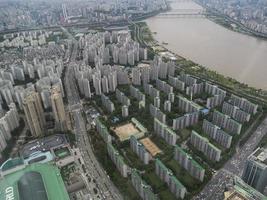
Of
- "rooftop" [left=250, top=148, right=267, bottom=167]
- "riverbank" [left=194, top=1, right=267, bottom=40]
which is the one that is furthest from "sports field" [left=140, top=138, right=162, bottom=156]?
"riverbank" [left=194, top=1, right=267, bottom=40]

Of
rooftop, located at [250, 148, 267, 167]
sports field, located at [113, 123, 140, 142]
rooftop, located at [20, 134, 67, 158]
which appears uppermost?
rooftop, located at [250, 148, 267, 167]

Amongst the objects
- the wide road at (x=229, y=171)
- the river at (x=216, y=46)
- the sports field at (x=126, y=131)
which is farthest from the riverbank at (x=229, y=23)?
the sports field at (x=126, y=131)

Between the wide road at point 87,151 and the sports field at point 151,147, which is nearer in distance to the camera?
the wide road at point 87,151

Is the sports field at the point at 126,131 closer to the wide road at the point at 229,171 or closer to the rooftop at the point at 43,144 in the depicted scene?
the rooftop at the point at 43,144

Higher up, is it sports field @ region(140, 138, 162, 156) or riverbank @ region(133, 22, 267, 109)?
sports field @ region(140, 138, 162, 156)

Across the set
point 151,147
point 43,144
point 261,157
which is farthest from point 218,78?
point 43,144

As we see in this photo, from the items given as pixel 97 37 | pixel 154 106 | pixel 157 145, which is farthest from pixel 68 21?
pixel 157 145

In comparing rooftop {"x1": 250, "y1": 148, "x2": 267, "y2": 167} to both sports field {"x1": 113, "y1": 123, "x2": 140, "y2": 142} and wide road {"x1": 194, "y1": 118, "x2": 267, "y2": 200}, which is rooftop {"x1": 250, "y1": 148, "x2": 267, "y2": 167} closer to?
wide road {"x1": 194, "y1": 118, "x2": 267, "y2": 200}
